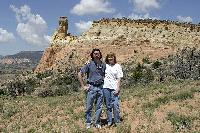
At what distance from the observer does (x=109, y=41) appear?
164 feet

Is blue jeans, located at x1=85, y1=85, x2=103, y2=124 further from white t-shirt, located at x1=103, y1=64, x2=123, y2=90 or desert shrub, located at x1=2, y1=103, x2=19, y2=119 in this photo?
desert shrub, located at x1=2, y1=103, x2=19, y2=119

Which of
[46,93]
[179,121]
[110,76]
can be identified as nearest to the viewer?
[110,76]

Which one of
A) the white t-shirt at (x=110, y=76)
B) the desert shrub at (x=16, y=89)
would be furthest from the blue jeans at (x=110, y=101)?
the desert shrub at (x=16, y=89)

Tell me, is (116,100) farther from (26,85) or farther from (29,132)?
(26,85)

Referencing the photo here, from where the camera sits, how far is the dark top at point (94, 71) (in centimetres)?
1080

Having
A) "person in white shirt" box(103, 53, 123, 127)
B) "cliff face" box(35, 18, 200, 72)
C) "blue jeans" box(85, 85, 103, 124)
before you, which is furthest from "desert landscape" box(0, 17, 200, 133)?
"person in white shirt" box(103, 53, 123, 127)

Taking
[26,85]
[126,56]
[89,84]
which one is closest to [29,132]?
[89,84]

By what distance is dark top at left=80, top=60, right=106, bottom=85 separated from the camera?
425 inches

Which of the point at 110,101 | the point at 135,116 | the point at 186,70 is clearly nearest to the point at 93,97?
the point at 110,101

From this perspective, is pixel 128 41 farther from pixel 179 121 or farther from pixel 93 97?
pixel 93 97

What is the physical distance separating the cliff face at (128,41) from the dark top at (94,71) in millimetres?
34692

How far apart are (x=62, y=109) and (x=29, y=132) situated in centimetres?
342

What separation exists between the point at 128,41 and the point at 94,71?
125ft

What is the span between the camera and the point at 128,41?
48656mm
